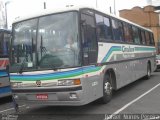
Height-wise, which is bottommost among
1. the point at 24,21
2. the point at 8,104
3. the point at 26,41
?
the point at 8,104

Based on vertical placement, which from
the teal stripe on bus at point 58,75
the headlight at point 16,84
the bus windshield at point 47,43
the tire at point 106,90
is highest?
the bus windshield at point 47,43

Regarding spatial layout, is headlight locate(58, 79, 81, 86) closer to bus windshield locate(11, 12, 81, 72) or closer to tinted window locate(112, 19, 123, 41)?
bus windshield locate(11, 12, 81, 72)

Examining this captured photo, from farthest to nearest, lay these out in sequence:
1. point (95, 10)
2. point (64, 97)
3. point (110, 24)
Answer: point (110, 24) < point (95, 10) < point (64, 97)

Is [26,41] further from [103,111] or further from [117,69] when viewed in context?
[117,69]

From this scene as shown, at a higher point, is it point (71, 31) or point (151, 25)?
point (151, 25)

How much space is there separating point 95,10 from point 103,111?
315 cm

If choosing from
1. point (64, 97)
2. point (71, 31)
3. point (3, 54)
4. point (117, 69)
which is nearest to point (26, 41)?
point (71, 31)

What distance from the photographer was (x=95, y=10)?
10406mm

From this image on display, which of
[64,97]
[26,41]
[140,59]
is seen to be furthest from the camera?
[140,59]

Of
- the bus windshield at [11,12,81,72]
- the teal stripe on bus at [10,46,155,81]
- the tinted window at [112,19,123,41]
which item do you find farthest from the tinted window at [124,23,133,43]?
the bus windshield at [11,12,81,72]

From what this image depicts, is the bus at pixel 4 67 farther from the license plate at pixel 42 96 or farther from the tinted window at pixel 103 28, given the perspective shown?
the tinted window at pixel 103 28

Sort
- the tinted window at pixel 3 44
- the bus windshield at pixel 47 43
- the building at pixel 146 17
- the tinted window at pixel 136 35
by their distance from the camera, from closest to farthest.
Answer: the bus windshield at pixel 47 43, the tinted window at pixel 3 44, the tinted window at pixel 136 35, the building at pixel 146 17

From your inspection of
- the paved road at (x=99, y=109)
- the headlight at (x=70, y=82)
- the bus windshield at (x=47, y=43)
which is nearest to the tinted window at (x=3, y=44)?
the paved road at (x=99, y=109)

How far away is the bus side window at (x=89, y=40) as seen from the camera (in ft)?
30.0
